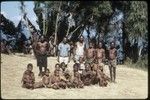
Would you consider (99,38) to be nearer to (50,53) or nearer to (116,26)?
(116,26)

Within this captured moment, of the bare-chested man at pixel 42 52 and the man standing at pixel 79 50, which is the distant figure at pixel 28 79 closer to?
the bare-chested man at pixel 42 52

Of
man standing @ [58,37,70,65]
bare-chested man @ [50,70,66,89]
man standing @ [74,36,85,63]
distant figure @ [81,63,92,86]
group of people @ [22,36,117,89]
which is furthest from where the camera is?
man standing @ [74,36,85,63]

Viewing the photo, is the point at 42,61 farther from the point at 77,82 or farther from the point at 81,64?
the point at 77,82

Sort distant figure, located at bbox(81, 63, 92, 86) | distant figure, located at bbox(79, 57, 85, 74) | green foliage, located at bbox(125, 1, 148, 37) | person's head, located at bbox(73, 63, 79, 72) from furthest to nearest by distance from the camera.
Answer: green foliage, located at bbox(125, 1, 148, 37), distant figure, located at bbox(79, 57, 85, 74), person's head, located at bbox(73, 63, 79, 72), distant figure, located at bbox(81, 63, 92, 86)

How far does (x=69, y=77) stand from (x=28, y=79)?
4.65 ft

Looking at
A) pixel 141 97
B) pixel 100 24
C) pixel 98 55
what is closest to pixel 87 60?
pixel 98 55

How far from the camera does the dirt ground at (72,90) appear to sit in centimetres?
1216

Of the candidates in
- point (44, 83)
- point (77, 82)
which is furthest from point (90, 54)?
point (44, 83)

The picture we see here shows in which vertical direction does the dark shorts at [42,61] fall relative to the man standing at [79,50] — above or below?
below

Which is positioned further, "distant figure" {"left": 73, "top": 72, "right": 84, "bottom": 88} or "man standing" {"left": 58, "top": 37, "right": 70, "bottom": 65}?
"man standing" {"left": 58, "top": 37, "right": 70, "bottom": 65}

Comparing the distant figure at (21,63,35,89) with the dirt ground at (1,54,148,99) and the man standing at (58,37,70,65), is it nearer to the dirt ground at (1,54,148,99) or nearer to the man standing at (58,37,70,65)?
the dirt ground at (1,54,148,99)

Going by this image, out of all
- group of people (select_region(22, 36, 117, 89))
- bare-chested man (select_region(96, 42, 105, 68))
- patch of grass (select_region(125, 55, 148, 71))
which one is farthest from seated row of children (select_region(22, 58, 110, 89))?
patch of grass (select_region(125, 55, 148, 71))

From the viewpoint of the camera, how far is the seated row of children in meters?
13.1

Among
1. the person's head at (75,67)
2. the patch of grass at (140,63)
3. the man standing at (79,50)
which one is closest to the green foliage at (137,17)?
the patch of grass at (140,63)
